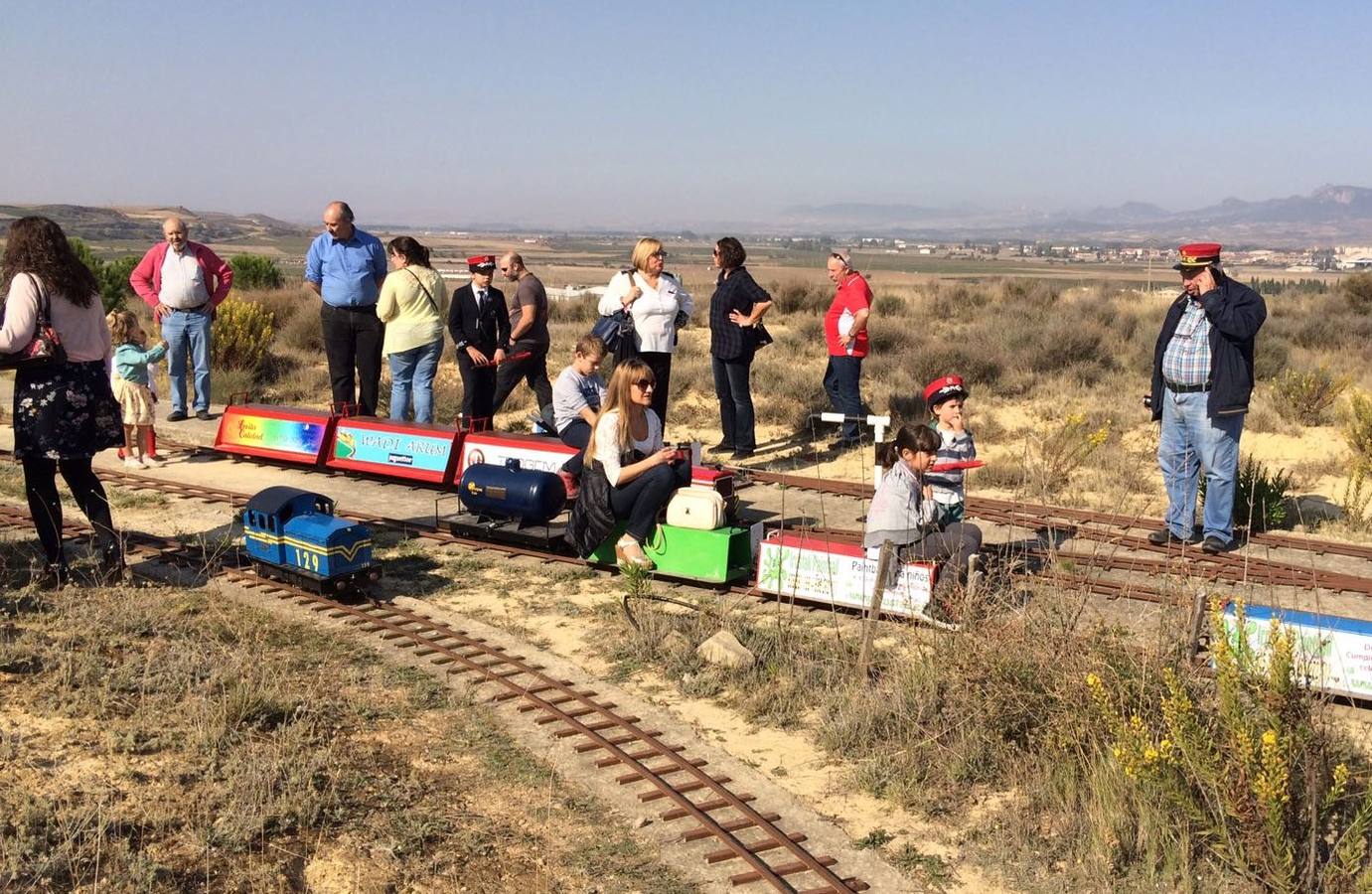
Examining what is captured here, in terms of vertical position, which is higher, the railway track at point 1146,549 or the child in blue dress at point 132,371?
the child in blue dress at point 132,371

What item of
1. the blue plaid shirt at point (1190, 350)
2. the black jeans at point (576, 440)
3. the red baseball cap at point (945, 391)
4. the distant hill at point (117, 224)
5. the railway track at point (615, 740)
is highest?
the distant hill at point (117, 224)

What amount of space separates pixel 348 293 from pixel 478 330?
57.7 inches

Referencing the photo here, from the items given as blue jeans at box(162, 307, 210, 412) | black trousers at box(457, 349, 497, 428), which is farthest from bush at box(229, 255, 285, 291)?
black trousers at box(457, 349, 497, 428)

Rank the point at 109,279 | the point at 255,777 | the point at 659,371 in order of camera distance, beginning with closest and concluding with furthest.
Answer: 1. the point at 255,777
2. the point at 659,371
3. the point at 109,279

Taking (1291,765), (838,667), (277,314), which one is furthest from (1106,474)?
(277,314)

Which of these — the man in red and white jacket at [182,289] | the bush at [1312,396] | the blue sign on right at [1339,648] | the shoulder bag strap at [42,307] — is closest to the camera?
the blue sign on right at [1339,648]

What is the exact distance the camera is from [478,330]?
1212 centimetres

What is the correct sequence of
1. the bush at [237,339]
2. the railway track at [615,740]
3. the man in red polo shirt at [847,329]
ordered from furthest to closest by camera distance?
1. the bush at [237,339]
2. the man in red polo shirt at [847,329]
3. the railway track at [615,740]

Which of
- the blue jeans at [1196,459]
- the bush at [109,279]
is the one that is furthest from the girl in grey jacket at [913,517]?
the bush at [109,279]

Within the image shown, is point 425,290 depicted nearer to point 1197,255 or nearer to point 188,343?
A: point 188,343

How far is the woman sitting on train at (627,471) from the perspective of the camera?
860 cm

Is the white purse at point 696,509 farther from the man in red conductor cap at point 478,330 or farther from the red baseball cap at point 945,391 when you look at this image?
the man in red conductor cap at point 478,330

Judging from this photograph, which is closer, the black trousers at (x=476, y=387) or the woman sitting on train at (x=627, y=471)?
the woman sitting on train at (x=627, y=471)

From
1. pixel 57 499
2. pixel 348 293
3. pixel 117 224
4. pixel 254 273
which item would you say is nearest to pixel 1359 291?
pixel 348 293
